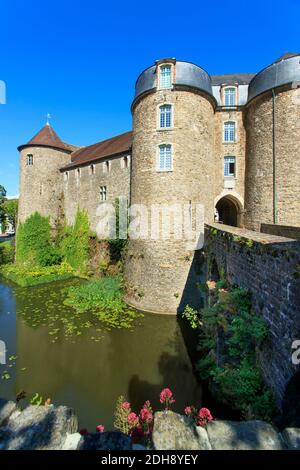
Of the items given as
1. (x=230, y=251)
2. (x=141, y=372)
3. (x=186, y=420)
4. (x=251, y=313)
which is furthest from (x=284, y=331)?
(x=141, y=372)

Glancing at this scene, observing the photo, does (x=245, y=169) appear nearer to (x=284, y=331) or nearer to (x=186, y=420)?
Answer: (x=284, y=331)

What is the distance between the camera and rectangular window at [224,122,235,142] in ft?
47.3

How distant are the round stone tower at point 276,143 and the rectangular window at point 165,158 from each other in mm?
5393

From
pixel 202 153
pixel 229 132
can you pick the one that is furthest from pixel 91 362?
pixel 229 132

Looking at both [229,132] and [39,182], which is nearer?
[229,132]

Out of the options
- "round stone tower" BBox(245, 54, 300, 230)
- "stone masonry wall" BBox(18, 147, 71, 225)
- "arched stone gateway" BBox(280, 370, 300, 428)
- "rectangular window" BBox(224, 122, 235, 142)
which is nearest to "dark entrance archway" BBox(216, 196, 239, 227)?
"round stone tower" BBox(245, 54, 300, 230)

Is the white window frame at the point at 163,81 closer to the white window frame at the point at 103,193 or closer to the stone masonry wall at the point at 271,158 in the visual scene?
the stone masonry wall at the point at 271,158

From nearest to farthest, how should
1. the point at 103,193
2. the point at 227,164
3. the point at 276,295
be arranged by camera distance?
1. the point at 276,295
2. the point at 227,164
3. the point at 103,193

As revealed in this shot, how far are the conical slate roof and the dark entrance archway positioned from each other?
14728mm

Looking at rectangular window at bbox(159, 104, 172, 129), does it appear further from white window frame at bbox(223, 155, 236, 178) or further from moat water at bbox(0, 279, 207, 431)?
moat water at bbox(0, 279, 207, 431)

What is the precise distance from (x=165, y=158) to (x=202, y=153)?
2.07 m

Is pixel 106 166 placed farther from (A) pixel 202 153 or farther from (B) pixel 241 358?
(B) pixel 241 358

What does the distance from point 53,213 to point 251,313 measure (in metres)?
19.4

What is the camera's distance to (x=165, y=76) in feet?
37.9
